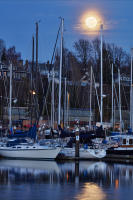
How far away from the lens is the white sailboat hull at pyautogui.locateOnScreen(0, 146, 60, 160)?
4509cm

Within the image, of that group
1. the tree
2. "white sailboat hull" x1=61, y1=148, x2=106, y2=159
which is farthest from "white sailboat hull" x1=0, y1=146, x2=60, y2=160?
the tree

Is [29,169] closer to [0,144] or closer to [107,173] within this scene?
[107,173]

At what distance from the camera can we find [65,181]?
100.0ft

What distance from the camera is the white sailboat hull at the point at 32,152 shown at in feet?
148

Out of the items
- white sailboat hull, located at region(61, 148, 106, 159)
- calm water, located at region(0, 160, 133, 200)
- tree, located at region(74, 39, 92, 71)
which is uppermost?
tree, located at region(74, 39, 92, 71)

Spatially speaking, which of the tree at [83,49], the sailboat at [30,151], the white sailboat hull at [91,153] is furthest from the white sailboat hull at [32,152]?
the tree at [83,49]

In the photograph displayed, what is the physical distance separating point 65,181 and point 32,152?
15.3m

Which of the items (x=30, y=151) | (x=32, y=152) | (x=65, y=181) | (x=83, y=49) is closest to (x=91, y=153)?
(x=32, y=152)

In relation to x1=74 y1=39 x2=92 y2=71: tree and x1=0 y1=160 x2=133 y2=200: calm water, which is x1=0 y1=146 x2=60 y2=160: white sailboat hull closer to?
x1=0 y1=160 x2=133 y2=200: calm water

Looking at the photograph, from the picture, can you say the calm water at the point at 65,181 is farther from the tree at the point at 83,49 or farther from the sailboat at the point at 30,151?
the tree at the point at 83,49

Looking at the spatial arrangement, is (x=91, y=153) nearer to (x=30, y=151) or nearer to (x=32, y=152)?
(x=32, y=152)

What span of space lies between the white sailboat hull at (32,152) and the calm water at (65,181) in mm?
1779

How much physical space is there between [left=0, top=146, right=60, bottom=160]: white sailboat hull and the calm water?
70.0 inches

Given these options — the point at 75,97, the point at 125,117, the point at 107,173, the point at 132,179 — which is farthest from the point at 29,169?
the point at 125,117
